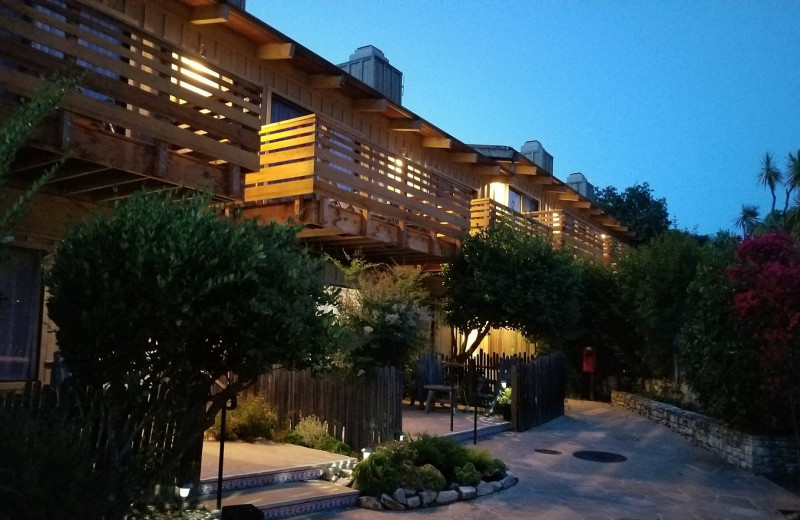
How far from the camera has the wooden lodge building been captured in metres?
8.00

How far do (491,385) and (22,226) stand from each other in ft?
34.9

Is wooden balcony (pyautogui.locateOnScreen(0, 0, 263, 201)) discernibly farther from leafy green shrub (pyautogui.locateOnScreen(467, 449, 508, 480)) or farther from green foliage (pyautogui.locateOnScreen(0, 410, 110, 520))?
leafy green shrub (pyautogui.locateOnScreen(467, 449, 508, 480))

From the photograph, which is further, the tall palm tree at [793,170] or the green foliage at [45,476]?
the tall palm tree at [793,170]

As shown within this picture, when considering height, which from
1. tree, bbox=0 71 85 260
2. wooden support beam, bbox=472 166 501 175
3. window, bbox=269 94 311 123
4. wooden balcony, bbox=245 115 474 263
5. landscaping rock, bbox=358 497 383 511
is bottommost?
landscaping rock, bbox=358 497 383 511

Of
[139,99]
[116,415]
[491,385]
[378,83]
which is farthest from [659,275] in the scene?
[116,415]

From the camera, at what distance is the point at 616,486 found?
9.24 meters

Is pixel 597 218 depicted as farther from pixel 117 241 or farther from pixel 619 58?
pixel 619 58

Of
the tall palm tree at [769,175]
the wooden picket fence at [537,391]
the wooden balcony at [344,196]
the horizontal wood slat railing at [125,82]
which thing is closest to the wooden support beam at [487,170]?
the wooden balcony at [344,196]

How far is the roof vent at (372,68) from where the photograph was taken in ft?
60.3

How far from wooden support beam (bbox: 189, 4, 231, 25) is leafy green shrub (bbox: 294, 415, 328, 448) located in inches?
259

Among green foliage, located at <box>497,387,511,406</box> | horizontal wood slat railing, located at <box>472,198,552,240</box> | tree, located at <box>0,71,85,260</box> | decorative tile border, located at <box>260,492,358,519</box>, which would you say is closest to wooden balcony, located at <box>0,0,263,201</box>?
tree, located at <box>0,71,85,260</box>

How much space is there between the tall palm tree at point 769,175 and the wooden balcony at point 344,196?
2342 cm

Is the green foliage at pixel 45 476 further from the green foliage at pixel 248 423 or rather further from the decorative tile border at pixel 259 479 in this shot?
the green foliage at pixel 248 423

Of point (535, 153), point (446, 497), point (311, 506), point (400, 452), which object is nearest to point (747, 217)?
point (535, 153)
